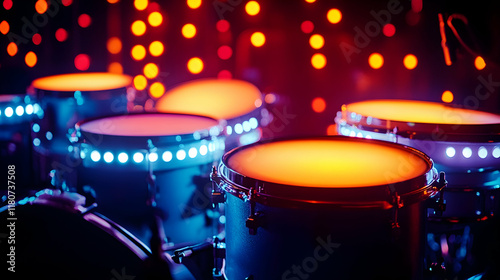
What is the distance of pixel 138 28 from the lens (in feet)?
15.0

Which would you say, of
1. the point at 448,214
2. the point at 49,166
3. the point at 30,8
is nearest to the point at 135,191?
the point at 49,166

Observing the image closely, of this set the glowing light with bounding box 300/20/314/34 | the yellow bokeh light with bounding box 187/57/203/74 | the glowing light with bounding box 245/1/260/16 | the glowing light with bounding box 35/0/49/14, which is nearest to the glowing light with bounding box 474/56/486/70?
the glowing light with bounding box 300/20/314/34

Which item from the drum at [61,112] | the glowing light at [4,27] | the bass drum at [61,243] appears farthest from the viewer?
the glowing light at [4,27]

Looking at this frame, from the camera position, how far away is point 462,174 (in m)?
2.28

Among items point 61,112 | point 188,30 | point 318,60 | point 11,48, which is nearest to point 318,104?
point 318,60

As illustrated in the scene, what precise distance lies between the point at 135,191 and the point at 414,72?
2295mm

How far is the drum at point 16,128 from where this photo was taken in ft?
10.6

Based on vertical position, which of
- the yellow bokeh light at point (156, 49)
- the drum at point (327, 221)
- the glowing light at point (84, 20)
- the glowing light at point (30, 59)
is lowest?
the drum at point (327, 221)

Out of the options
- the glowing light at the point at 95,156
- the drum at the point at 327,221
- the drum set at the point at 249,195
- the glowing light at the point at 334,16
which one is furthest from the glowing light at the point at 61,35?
the drum at the point at 327,221

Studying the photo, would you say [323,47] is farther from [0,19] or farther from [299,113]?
[0,19]

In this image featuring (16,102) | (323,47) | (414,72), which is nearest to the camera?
(16,102)

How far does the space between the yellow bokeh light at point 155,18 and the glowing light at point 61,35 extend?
2.64ft

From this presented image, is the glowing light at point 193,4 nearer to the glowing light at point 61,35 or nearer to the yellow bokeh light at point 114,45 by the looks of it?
the yellow bokeh light at point 114,45

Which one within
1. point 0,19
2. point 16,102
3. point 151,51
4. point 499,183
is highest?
point 0,19
